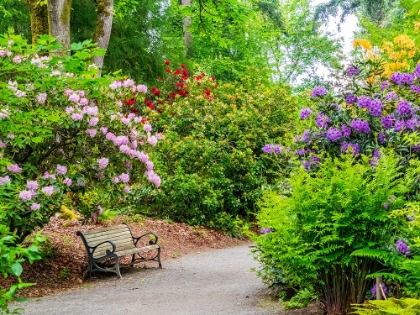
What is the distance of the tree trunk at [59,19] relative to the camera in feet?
33.9

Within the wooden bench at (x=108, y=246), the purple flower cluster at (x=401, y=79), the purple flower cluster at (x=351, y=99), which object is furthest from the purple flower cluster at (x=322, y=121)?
the wooden bench at (x=108, y=246)

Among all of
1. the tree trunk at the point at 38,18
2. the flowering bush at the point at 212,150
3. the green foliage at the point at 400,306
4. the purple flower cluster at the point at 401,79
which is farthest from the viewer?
the flowering bush at the point at 212,150

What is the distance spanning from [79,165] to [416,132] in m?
4.21

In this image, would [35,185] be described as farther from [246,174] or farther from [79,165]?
[246,174]

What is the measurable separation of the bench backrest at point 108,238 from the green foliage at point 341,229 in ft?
13.5

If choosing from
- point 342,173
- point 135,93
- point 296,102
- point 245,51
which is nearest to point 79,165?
point 135,93

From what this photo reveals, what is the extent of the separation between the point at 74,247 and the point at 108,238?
3.38 feet

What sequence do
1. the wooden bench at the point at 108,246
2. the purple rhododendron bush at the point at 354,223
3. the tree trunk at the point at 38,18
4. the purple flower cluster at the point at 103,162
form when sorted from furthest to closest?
the tree trunk at the point at 38,18 → the wooden bench at the point at 108,246 → the purple flower cluster at the point at 103,162 → the purple rhododendron bush at the point at 354,223

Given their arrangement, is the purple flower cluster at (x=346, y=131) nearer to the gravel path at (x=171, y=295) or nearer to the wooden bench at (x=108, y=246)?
the gravel path at (x=171, y=295)

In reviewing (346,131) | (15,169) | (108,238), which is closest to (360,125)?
(346,131)

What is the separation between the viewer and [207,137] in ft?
46.9

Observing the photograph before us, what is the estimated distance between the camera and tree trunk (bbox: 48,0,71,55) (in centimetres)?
1032

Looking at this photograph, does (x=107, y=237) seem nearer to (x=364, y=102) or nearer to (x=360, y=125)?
(x=360, y=125)

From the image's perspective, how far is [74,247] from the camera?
9.61 metres
